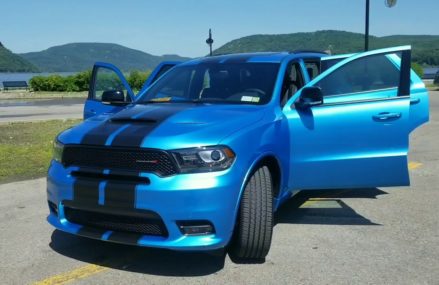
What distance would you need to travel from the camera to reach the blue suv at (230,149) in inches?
138

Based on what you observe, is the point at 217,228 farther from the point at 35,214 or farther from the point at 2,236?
the point at 35,214

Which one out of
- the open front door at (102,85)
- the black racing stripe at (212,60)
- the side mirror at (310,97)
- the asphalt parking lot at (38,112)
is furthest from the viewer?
the asphalt parking lot at (38,112)

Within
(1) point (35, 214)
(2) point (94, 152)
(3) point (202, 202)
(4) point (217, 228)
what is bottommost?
(1) point (35, 214)

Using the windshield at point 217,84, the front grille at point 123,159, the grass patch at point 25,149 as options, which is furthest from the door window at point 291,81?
the grass patch at point 25,149

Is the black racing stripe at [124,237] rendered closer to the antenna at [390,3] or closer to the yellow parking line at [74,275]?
the yellow parking line at [74,275]

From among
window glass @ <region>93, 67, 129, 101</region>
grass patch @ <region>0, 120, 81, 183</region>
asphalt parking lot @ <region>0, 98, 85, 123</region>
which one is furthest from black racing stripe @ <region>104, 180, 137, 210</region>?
asphalt parking lot @ <region>0, 98, 85, 123</region>

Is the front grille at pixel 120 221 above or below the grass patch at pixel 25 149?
above

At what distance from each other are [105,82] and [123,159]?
342cm

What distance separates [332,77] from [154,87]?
1.92 metres

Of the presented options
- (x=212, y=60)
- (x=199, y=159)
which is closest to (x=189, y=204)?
(x=199, y=159)

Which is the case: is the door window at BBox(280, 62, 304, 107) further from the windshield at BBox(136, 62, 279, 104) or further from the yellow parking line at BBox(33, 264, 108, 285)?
the yellow parking line at BBox(33, 264, 108, 285)

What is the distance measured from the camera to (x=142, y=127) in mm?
3812

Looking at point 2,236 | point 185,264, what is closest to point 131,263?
point 185,264

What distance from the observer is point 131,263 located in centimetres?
404
